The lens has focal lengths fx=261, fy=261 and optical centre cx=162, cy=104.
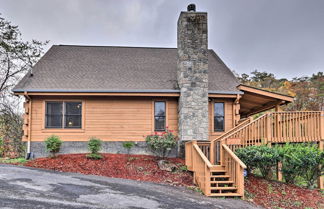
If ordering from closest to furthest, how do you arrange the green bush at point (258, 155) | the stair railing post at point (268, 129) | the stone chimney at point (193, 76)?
1. the green bush at point (258, 155)
2. the stair railing post at point (268, 129)
3. the stone chimney at point (193, 76)

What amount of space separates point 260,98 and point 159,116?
4855mm

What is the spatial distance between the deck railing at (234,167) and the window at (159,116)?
376 cm

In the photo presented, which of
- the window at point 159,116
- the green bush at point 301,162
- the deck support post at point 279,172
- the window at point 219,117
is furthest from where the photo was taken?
the window at point 219,117

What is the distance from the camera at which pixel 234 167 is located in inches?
298

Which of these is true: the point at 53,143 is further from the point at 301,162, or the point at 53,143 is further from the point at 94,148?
the point at 301,162

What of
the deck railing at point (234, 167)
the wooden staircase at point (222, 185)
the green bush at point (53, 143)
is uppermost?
the green bush at point (53, 143)

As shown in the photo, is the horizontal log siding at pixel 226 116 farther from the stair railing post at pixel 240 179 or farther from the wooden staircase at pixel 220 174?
the stair railing post at pixel 240 179

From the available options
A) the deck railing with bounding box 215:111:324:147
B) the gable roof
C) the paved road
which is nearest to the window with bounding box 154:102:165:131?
the gable roof

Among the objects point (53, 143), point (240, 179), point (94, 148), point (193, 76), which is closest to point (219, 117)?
point (193, 76)

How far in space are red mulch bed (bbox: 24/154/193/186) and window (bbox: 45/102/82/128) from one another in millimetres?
1489

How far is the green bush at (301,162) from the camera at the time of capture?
8547 mm

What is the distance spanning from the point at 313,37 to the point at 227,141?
22.4m

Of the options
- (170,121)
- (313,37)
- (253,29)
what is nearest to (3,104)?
(170,121)

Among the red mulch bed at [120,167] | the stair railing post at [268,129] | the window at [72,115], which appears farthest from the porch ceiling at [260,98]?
the window at [72,115]
